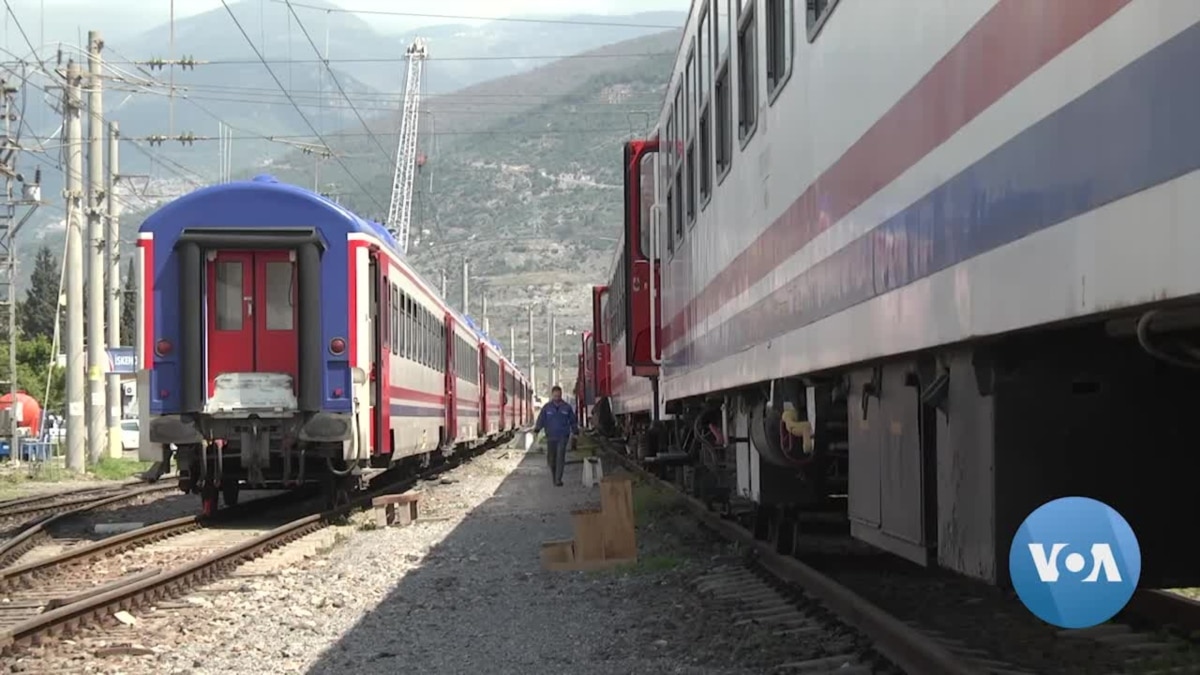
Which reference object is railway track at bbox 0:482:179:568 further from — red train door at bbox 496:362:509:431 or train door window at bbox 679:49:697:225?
red train door at bbox 496:362:509:431

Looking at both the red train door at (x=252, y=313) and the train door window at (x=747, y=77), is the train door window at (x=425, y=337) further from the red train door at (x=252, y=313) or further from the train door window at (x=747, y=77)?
the train door window at (x=747, y=77)

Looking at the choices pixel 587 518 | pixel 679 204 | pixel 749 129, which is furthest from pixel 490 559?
pixel 749 129

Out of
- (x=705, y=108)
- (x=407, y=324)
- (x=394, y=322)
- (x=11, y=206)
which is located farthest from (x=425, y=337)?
(x=11, y=206)

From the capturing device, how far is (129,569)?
35.6 ft

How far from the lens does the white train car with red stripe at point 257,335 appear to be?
535 inches

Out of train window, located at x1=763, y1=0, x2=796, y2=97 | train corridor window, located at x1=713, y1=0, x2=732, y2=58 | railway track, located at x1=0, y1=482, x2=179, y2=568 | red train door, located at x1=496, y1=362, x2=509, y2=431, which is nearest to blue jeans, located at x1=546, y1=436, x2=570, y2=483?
railway track, located at x1=0, y1=482, x2=179, y2=568

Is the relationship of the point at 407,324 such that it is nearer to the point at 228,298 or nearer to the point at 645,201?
the point at 228,298

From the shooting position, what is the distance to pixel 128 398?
57938 mm

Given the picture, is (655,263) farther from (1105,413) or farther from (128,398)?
(128,398)

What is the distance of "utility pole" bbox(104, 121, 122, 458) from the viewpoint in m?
29.9

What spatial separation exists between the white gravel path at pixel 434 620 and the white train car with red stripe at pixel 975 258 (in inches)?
46.5

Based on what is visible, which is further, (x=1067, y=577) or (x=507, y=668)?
(x=507, y=668)

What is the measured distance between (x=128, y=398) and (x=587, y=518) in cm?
5134

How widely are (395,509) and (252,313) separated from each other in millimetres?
2528
